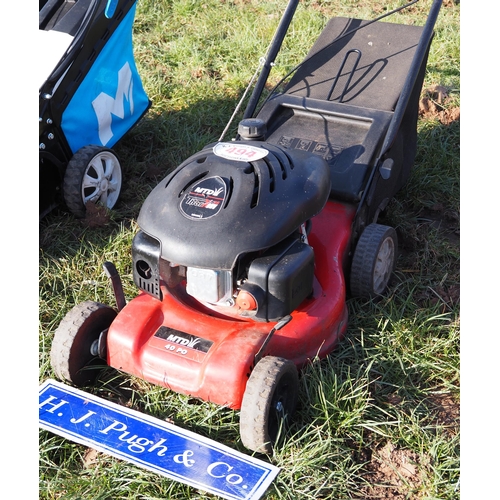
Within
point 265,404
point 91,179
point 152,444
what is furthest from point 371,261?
point 91,179

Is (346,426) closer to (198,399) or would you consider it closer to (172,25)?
(198,399)

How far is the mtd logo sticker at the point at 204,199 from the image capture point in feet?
7.45

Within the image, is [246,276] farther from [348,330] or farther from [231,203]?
[348,330]

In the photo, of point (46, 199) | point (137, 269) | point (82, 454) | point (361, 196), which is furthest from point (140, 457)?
point (46, 199)

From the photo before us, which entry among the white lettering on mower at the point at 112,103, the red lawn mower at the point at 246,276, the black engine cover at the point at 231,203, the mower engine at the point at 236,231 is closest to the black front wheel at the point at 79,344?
the red lawn mower at the point at 246,276

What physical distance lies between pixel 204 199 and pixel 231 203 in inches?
3.8

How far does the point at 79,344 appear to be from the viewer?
8.08ft

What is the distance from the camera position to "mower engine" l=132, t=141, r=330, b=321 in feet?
7.29

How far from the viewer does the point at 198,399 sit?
2488 mm

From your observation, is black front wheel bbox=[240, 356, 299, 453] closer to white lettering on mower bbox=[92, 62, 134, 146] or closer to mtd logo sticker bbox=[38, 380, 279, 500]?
mtd logo sticker bbox=[38, 380, 279, 500]

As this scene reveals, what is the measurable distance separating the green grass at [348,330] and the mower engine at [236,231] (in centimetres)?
38

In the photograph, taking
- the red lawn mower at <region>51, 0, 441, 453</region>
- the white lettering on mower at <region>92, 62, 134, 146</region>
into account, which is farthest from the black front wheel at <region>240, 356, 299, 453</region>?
the white lettering on mower at <region>92, 62, 134, 146</region>

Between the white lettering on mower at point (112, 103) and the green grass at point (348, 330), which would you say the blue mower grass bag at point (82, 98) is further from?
the green grass at point (348, 330)

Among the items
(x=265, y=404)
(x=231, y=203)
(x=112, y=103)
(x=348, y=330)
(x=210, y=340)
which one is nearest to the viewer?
(x=265, y=404)
